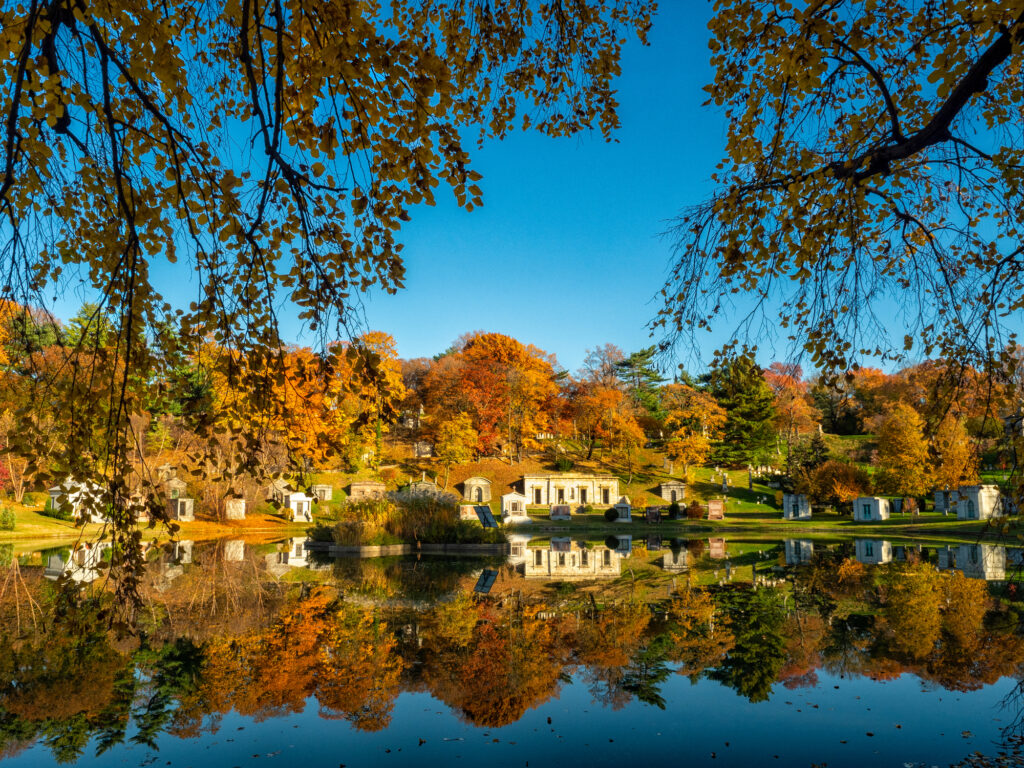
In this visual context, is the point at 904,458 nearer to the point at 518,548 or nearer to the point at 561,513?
the point at 561,513

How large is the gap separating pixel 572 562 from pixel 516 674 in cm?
1090

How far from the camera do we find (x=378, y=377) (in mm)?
3256

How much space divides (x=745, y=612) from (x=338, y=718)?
23.0ft

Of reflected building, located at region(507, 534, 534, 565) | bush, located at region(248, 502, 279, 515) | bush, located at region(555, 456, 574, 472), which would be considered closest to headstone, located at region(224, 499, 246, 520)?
bush, located at region(248, 502, 279, 515)

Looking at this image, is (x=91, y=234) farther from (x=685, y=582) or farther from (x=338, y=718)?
(x=685, y=582)

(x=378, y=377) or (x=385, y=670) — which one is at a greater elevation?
(x=378, y=377)

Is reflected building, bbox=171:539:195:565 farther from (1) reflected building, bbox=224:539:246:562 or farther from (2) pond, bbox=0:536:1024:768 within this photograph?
(2) pond, bbox=0:536:1024:768

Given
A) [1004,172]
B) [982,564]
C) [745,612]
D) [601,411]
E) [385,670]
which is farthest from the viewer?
[601,411]

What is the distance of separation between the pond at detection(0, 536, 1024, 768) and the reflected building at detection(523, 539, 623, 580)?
6.27 feet

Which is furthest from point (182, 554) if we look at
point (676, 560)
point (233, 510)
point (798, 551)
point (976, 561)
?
point (976, 561)

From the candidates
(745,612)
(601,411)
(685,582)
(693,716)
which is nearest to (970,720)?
(693,716)

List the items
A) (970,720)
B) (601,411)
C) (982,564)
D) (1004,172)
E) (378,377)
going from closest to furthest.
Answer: (378,377) → (1004,172) → (970,720) → (982,564) → (601,411)

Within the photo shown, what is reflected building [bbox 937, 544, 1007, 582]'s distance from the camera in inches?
565

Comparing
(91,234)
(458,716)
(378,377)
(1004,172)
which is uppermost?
(1004,172)
